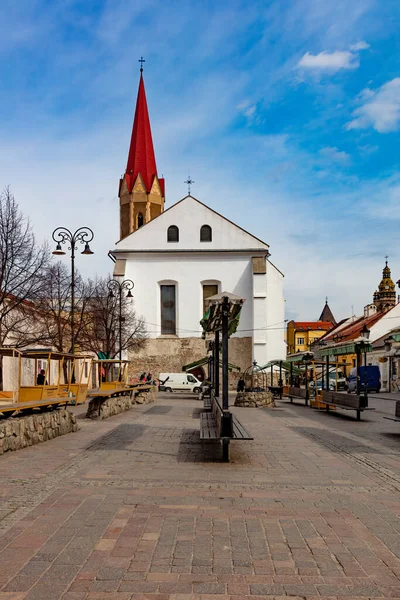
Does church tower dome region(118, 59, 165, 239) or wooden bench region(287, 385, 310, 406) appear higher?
church tower dome region(118, 59, 165, 239)

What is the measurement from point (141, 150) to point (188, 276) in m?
20.6

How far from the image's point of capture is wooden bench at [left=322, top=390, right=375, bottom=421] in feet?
61.4

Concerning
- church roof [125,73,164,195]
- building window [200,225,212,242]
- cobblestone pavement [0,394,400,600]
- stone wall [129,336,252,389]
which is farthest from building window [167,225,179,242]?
cobblestone pavement [0,394,400,600]

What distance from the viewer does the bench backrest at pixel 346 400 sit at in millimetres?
18719

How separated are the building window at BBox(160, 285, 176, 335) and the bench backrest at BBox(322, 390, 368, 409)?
2927cm

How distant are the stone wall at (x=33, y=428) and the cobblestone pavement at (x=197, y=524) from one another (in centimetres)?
28

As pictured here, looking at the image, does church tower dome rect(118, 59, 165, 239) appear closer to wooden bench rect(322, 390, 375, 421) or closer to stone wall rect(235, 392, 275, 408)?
stone wall rect(235, 392, 275, 408)

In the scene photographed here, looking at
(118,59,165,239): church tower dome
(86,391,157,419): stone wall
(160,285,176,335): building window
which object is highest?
(118,59,165,239): church tower dome

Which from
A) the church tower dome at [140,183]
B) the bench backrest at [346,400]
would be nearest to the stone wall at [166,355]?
the church tower dome at [140,183]

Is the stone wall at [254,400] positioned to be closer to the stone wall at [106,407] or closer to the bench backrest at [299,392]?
the bench backrest at [299,392]

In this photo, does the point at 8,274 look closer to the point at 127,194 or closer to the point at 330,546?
the point at 330,546

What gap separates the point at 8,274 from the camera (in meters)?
22.7

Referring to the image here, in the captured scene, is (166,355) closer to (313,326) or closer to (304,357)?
(304,357)

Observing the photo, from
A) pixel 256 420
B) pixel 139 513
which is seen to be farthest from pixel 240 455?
pixel 256 420
